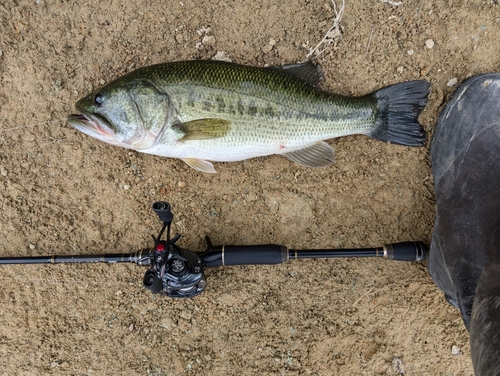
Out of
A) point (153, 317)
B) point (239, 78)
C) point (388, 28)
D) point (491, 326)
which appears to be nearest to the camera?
point (491, 326)

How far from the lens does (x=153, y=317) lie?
2520 mm

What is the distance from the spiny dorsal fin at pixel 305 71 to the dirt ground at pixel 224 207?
0.12 metres

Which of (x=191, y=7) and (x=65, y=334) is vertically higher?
(x=191, y=7)

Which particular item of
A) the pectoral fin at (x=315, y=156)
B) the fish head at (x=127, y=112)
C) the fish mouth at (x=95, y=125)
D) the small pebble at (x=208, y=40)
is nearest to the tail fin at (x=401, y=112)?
the pectoral fin at (x=315, y=156)

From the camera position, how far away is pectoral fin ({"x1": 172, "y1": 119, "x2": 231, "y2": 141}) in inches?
81.7

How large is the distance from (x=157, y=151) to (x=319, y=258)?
4.08 ft

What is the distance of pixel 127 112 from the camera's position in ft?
6.84

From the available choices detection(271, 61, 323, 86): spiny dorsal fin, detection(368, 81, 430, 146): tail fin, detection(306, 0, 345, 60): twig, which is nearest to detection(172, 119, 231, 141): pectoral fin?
detection(271, 61, 323, 86): spiny dorsal fin

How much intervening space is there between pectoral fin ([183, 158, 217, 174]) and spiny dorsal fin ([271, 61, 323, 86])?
2.38 ft

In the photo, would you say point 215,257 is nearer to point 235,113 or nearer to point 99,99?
point 235,113

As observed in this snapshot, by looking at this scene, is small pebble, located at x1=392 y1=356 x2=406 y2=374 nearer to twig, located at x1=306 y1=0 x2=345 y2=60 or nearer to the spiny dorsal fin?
the spiny dorsal fin

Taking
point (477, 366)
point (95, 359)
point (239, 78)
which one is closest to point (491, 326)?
point (477, 366)

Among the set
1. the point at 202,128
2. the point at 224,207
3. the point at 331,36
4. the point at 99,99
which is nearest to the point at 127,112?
the point at 99,99

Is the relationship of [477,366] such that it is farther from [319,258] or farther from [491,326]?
[319,258]
